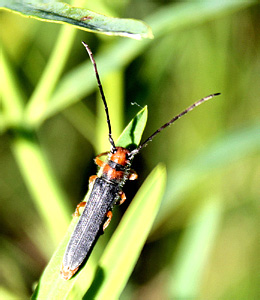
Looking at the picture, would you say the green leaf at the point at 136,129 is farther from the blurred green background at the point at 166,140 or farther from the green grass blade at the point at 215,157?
the blurred green background at the point at 166,140

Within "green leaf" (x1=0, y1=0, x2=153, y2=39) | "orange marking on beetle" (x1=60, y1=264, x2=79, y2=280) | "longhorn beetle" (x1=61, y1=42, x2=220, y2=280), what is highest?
"green leaf" (x1=0, y1=0, x2=153, y2=39)

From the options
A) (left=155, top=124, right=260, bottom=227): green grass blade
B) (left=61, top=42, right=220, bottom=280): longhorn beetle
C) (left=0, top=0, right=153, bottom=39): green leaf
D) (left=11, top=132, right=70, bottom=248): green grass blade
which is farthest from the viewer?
(left=155, top=124, right=260, bottom=227): green grass blade

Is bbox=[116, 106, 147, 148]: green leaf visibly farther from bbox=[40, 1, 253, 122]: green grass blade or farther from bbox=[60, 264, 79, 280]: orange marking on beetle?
bbox=[40, 1, 253, 122]: green grass blade

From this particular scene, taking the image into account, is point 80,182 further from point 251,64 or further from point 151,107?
point 251,64

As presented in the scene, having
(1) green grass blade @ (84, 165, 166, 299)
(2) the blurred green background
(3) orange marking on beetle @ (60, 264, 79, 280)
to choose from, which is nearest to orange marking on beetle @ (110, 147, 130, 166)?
(1) green grass blade @ (84, 165, 166, 299)

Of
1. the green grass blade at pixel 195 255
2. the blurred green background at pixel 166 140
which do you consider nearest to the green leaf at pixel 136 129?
the green grass blade at pixel 195 255

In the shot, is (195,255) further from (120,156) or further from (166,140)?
(166,140)

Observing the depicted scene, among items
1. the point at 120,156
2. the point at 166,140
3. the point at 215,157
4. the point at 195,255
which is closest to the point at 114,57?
the point at 120,156

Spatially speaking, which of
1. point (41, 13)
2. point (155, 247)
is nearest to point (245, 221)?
point (155, 247)
